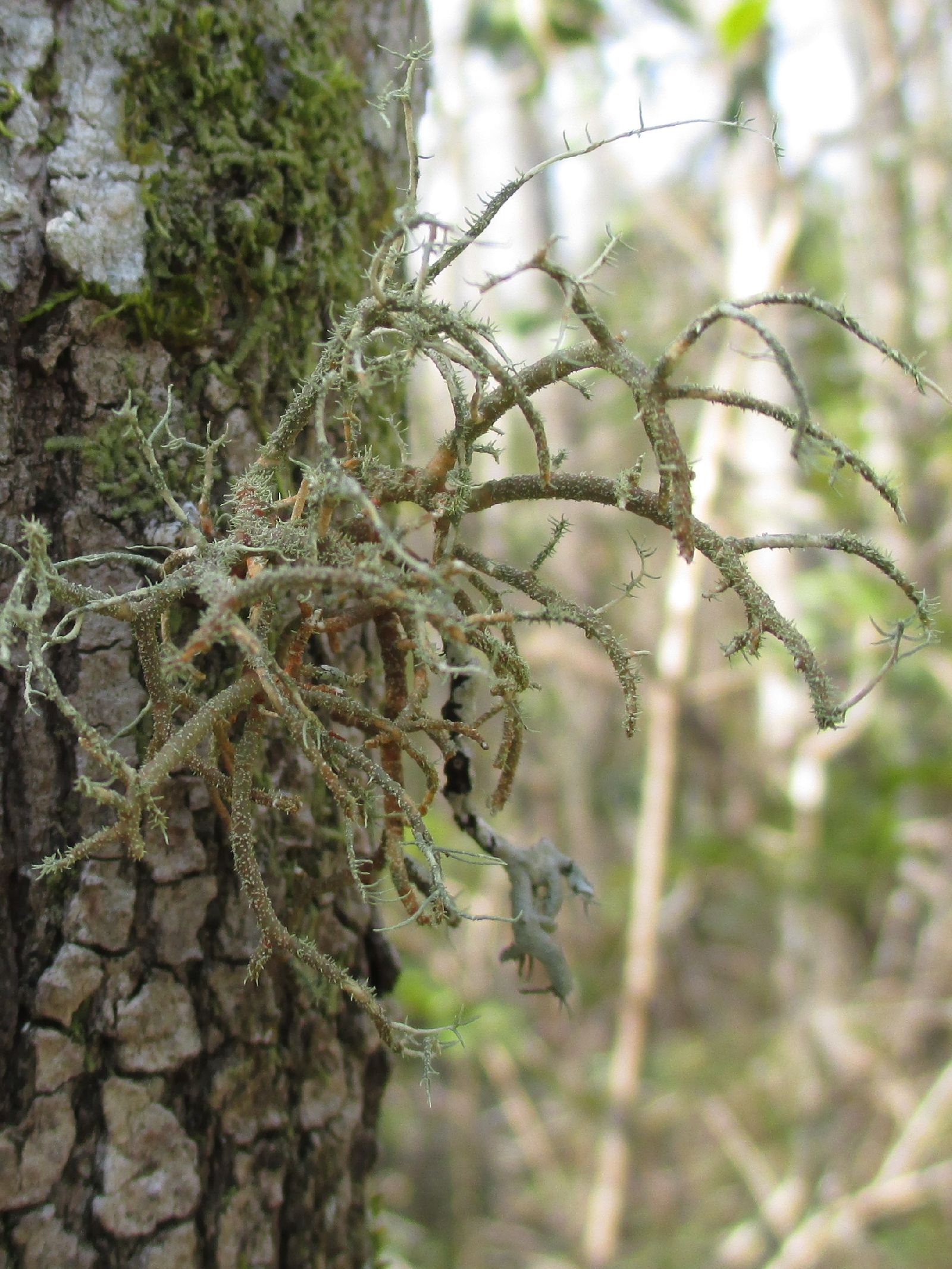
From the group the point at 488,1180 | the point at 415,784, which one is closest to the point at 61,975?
the point at 415,784

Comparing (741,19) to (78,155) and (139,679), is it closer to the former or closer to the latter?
(78,155)

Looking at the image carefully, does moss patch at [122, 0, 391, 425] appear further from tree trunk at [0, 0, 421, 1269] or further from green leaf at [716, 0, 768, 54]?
green leaf at [716, 0, 768, 54]

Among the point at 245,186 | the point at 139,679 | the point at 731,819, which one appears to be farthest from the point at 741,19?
the point at 731,819

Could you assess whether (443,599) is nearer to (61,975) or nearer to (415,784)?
(61,975)

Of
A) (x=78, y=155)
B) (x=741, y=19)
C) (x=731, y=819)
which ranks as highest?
(x=741, y=19)

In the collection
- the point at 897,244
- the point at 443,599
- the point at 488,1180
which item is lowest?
the point at 488,1180

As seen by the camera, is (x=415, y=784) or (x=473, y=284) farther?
(x=415, y=784)

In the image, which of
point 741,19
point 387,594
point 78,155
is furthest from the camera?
point 741,19
